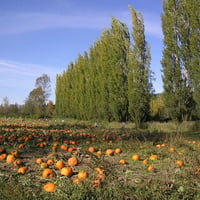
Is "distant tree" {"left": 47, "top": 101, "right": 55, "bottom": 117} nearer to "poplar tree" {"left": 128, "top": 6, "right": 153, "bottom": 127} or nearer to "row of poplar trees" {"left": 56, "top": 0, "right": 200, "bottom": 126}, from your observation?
"row of poplar trees" {"left": 56, "top": 0, "right": 200, "bottom": 126}

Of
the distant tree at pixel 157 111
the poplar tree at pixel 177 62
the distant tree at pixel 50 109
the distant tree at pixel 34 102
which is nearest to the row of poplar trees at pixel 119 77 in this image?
the poplar tree at pixel 177 62

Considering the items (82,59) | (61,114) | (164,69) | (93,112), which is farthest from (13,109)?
(164,69)

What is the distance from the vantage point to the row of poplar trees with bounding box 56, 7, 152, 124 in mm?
19766

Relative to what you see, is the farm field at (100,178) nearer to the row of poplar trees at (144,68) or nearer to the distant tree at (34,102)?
the row of poplar trees at (144,68)

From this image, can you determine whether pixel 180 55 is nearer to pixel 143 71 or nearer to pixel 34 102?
pixel 143 71

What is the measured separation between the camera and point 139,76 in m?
19.8

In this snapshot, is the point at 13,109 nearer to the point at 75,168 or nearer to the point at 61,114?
the point at 61,114

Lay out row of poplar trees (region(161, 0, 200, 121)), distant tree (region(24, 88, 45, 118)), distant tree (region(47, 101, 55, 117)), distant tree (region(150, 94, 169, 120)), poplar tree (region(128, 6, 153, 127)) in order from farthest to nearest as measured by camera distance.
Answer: distant tree (region(47, 101, 55, 117)) < distant tree (region(24, 88, 45, 118)) < distant tree (region(150, 94, 169, 120)) < poplar tree (region(128, 6, 153, 127)) < row of poplar trees (region(161, 0, 200, 121))

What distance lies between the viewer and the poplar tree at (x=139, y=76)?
64.2ft

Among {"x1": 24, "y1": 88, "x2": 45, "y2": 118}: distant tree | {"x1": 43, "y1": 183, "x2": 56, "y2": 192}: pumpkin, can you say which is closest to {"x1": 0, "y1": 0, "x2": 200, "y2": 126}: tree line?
{"x1": 43, "y1": 183, "x2": 56, "y2": 192}: pumpkin

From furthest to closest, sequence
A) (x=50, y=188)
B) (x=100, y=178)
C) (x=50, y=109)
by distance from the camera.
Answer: (x=50, y=109) < (x=100, y=178) < (x=50, y=188)

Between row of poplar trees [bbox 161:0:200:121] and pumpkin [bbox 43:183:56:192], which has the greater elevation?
row of poplar trees [bbox 161:0:200:121]

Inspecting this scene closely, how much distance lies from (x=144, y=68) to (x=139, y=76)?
75 cm

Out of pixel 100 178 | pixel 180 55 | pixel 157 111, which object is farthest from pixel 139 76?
pixel 100 178
